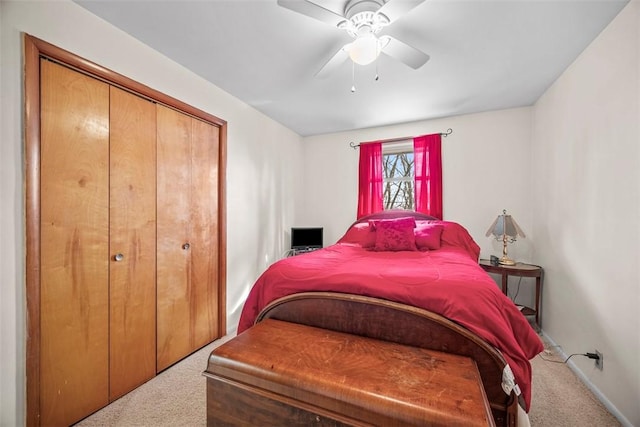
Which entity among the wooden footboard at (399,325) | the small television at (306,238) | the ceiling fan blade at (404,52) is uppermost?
the ceiling fan blade at (404,52)

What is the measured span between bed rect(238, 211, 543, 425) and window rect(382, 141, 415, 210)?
177 centimetres

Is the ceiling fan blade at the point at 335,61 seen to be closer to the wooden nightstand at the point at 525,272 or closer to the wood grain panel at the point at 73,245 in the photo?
the wood grain panel at the point at 73,245

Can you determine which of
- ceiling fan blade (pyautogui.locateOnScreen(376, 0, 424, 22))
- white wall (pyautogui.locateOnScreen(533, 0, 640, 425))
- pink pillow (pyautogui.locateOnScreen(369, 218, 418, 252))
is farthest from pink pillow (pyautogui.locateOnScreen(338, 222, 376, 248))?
ceiling fan blade (pyautogui.locateOnScreen(376, 0, 424, 22))

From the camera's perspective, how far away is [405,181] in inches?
146

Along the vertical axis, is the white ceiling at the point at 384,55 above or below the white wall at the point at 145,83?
above

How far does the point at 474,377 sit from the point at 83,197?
7.44 feet

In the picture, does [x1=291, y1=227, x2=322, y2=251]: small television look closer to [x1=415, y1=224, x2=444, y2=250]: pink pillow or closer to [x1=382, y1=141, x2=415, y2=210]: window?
[x1=382, y1=141, x2=415, y2=210]: window

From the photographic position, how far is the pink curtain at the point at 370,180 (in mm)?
3609

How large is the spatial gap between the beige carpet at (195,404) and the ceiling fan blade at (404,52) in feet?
7.67

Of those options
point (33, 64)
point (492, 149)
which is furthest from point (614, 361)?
point (33, 64)

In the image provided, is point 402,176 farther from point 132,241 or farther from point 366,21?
point 132,241

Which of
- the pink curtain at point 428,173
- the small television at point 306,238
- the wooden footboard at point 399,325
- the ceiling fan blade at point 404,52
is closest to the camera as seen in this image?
the wooden footboard at point 399,325

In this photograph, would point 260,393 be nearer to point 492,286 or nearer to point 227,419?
point 227,419

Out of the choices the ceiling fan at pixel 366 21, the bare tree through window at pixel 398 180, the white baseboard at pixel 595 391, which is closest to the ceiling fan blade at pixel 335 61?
the ceiling fan at pixel 366 21
